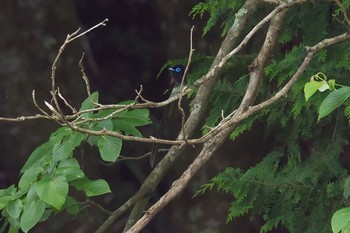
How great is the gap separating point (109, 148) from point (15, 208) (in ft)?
1.09

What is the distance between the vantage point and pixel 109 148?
104 inches

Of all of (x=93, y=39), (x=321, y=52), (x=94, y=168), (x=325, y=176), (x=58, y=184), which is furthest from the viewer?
(x=93, y=39)

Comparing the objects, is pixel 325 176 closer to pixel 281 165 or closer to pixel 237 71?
pixel 281 165

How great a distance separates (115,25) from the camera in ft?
15.6

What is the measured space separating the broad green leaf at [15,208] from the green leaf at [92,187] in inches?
7.5

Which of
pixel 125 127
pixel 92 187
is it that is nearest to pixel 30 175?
pixel 92 187

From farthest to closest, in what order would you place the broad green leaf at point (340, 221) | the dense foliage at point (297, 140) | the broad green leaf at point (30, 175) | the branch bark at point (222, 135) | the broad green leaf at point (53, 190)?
1. the dense foliage at point (297, 140)
2. the broad green leaf at point (30, 175)
3. the broad green leaf at point (53, 190)
4. the branch bark at point (222, 135)
5. the broad green leaf at point (340, 221)

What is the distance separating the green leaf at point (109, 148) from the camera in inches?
103

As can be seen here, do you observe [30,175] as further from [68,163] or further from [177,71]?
[177,71]

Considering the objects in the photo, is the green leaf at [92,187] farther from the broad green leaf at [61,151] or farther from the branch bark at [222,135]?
the branch bark at [222,135]

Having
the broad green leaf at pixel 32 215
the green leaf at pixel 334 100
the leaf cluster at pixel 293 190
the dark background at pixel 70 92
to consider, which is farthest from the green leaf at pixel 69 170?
the dark background at pixel 70 92

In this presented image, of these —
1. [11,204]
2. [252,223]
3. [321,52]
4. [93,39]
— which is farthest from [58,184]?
[93,39]

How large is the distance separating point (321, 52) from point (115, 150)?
0.74 meters

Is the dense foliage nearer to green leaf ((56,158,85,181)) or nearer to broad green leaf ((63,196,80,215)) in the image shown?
broad green leaf ((63,196,80,215))
